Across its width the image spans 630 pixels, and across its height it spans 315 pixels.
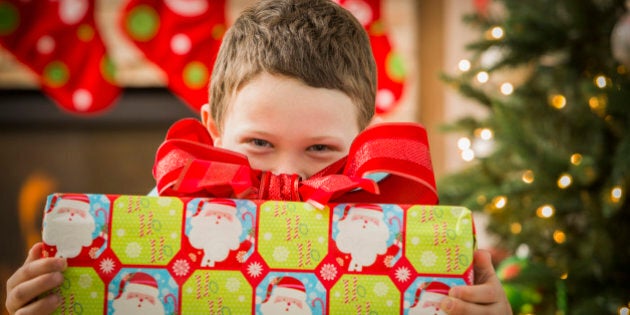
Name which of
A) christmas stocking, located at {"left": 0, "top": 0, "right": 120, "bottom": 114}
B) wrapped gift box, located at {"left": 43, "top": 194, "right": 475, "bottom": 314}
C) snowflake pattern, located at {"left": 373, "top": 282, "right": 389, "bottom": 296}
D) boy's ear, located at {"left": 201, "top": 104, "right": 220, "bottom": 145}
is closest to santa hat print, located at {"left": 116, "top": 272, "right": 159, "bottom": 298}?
wrapped gift box, located at {"left": 43, "top": 194, "right": 475, "bottom": 314}

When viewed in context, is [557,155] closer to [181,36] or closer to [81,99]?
[181,36]

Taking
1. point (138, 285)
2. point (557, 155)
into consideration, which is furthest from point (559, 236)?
point (138, 285)

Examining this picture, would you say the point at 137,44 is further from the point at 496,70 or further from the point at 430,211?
the point at 430,211

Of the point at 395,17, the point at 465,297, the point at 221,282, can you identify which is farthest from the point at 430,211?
the point at 395,17

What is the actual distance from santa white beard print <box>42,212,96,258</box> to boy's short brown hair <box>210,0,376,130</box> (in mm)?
294

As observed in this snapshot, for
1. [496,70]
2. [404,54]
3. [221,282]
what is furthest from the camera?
[404,54]

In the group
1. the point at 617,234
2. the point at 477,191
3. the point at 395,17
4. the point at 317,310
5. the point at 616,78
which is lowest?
the point at 317,310

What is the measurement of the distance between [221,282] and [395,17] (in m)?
1.95

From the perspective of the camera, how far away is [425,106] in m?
2.40

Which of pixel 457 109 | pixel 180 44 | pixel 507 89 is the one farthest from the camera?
pixel 457 109

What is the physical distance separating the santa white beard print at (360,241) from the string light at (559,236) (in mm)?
1027

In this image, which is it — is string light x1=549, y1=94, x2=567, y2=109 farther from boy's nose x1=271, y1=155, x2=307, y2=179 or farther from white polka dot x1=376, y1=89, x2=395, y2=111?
boy's nose x1=271, y1=155, x2=307, y2=179

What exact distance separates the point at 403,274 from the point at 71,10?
1702mm

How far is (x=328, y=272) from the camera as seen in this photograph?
59 cm
